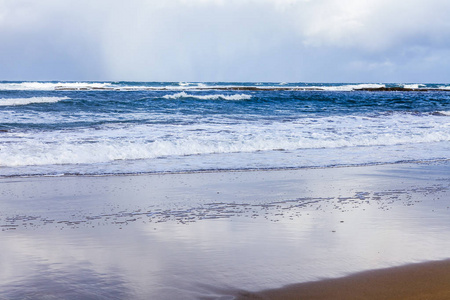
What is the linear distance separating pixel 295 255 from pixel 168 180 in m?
3.93

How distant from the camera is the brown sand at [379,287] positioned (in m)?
3.43

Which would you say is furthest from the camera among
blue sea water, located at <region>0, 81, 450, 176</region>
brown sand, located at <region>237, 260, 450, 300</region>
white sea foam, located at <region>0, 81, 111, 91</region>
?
white sea foam, located at <region>0, 81, 111, 91</region>

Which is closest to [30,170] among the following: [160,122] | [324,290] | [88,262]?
[88,262]

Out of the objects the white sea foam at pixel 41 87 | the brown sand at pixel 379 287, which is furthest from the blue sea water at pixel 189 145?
the white sea foam at pixel 41 87

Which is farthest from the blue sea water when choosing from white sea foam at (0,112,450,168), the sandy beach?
the sandy beach

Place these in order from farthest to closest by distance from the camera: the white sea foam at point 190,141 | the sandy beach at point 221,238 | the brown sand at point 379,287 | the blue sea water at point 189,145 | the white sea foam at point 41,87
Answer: the white sea foam at point 41,87, the white sea foam at point 190,141, the blue sea water at point 189,145, the sandy beach at point 221,238, the brown sand at point 379,287

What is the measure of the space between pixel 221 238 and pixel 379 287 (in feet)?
5.13

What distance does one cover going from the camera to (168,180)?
785 cm

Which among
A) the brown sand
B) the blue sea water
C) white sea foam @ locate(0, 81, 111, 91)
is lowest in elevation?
the brown sand

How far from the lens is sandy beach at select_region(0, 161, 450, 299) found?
3.58 m

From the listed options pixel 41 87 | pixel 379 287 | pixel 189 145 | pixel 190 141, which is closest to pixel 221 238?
pixel 379 287

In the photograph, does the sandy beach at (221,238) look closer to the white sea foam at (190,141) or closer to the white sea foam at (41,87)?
the white sea foam at (190,141)

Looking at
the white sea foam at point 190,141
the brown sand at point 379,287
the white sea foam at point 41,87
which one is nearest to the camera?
the brown sand at point 379,287

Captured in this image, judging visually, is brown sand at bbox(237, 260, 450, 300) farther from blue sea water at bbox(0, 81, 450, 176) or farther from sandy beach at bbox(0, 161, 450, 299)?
blue sea water at bbox(0, 81, 450, 176)
